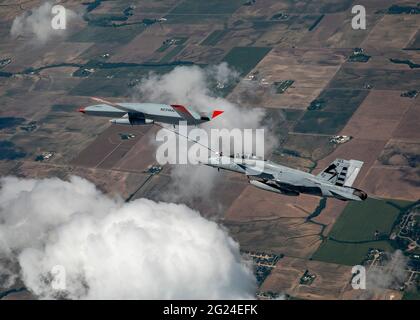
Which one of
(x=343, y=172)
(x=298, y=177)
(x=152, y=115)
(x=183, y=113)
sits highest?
(x=183, y=113)

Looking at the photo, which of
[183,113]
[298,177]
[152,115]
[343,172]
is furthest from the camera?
[152,115]

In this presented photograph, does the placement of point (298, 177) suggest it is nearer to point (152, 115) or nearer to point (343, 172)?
point (343, 172)

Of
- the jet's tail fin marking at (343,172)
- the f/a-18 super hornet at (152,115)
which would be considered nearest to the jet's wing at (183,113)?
the f/a-18 super hornet at (152,115)

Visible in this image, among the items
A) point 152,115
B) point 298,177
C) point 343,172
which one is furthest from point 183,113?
point 343,172

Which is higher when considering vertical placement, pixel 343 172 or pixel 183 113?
pixel 183 113

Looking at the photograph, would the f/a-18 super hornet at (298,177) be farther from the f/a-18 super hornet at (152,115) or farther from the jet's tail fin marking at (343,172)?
the f/a-18 super hornet at (152,115)

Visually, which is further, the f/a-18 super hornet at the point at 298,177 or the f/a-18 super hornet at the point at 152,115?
the f/a-18 super hornet at the point at 152,115
